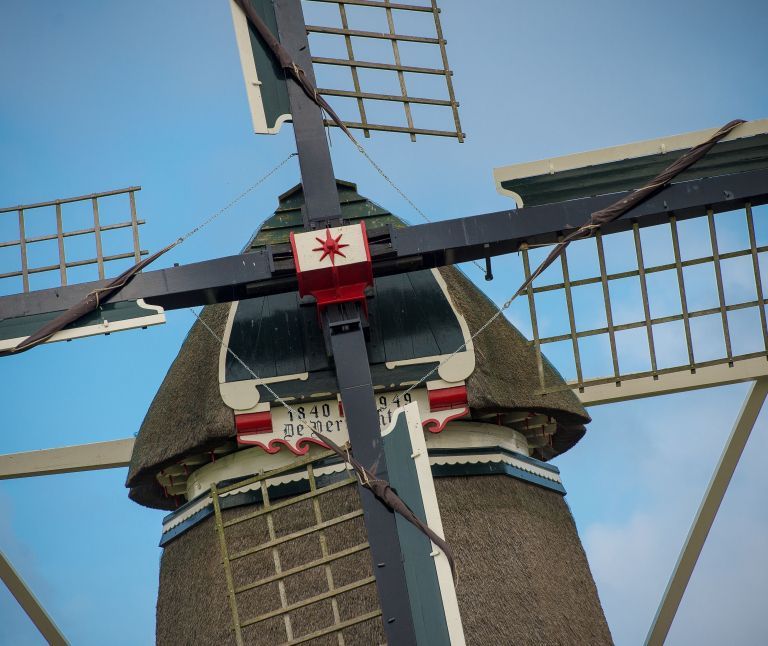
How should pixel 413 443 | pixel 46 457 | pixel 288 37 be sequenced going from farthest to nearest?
pixel 46 457 < pixel 288 37 < pixel 413 443

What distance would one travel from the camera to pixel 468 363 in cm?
918

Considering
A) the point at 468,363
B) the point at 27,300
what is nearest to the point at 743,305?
the point at 468,363

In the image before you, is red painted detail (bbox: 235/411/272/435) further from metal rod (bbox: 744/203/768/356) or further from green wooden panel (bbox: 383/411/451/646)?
metal rod (bbox: 744/203/768/356)

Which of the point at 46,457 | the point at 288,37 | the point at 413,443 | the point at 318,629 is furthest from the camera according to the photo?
the point at 46,457

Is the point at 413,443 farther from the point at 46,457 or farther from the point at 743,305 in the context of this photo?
the point at 46,457

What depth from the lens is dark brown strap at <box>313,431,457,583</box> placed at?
26.3 feet

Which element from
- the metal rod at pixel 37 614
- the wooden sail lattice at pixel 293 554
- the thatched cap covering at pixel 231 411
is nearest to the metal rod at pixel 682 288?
the thatched cap covering at pixel 231 411

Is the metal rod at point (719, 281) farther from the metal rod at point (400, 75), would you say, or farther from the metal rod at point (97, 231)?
the metal rod at point (97, 231)

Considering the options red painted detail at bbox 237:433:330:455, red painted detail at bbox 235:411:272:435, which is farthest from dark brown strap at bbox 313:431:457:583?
red painted detail at bbox 235:411:272:435

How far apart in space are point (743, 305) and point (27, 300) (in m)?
3.94

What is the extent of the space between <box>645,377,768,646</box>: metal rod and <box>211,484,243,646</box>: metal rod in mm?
2874

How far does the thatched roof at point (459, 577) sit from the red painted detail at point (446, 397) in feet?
1.32

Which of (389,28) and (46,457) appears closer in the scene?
(389,28)

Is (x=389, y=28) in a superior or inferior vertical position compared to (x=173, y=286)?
superior
